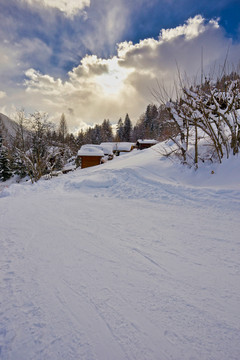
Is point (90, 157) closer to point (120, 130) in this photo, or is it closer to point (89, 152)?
point (89, 152)

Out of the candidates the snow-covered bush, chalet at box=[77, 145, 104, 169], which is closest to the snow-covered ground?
the snow-covered bush

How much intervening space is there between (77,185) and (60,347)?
5.68 m

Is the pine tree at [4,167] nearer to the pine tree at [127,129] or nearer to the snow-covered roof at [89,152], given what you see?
the snow-covered roof at [89,152]

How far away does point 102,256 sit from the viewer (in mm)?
2324

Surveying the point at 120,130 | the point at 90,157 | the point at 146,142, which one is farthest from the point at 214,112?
the point at 120,130

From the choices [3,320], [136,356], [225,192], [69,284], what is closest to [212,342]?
[136,356]

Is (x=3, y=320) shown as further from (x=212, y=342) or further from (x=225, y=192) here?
(x=225, y=192)

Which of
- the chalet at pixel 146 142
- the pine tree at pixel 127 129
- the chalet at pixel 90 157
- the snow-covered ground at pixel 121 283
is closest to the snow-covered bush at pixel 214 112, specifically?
the snow-covered ground at pixel 121 283

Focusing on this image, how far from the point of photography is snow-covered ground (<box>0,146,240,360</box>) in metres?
1.25

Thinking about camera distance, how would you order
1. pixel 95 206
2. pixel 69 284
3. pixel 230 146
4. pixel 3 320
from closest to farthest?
1. pixel 3 320
2. pixel 69 284
3. pixel 95 206
4. pixel 230 146

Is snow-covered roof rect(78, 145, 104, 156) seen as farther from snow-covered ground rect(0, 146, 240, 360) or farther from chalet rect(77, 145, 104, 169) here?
snow-covered ground rect(0, 146, 240, 360)

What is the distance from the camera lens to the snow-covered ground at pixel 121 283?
125 cm

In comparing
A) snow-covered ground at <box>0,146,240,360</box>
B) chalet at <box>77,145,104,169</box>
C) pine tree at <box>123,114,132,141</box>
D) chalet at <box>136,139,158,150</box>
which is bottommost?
snow-covered ground at <box>0,146,240,360</box>

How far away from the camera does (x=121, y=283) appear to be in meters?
1.82
